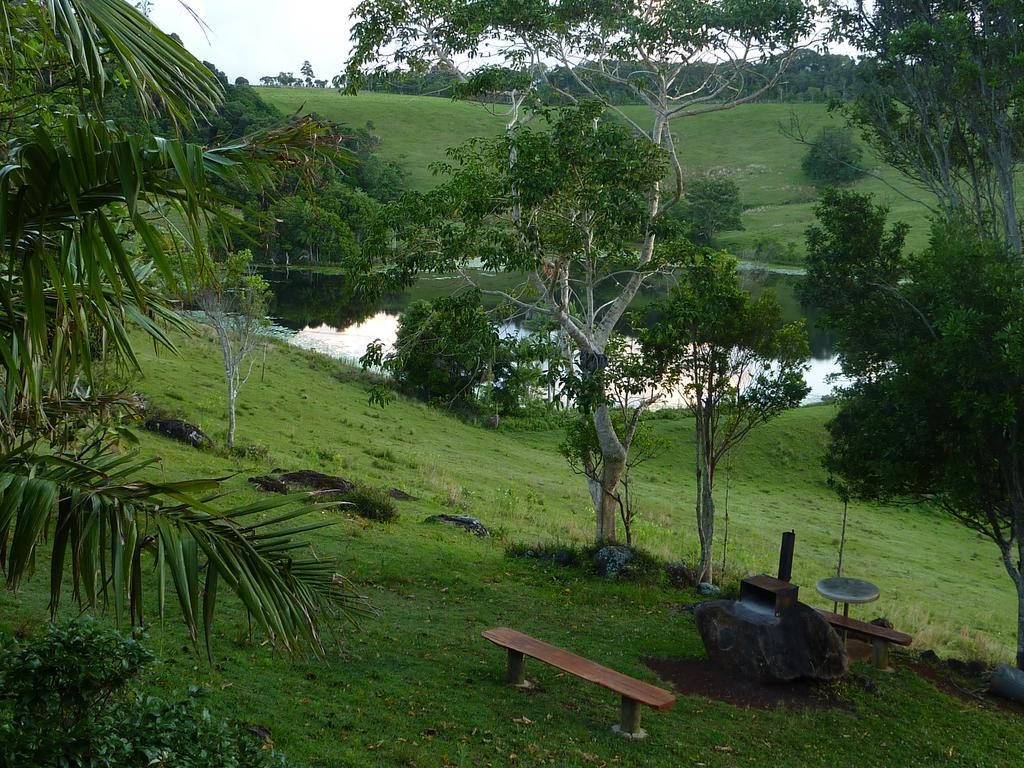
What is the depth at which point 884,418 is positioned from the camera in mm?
13250

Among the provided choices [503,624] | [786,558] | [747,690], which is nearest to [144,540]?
[747,690]

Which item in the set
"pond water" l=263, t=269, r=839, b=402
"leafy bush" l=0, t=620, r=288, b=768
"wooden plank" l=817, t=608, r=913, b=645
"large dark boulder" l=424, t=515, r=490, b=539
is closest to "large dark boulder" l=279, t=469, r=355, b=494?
"large dark boulder" l=424, t=515, r=490, b=539

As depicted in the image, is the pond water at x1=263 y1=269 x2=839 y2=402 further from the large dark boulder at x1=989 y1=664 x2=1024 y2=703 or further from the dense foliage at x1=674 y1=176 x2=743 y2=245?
the large dark boulder at x1=989 y1=664 x2=1024 y2=703

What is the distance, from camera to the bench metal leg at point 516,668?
30.7ft

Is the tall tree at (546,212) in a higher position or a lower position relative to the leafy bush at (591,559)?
higher

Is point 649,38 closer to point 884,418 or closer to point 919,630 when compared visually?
point 884,418

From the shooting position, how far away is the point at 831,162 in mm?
96188

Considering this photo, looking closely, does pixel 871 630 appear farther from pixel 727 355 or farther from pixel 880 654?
pixel 727 355

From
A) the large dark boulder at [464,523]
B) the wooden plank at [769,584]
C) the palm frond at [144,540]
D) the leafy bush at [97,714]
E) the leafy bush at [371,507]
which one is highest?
the palm frond at [144,540]

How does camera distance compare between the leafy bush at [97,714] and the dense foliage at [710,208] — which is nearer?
the leafy bush at [97,714]

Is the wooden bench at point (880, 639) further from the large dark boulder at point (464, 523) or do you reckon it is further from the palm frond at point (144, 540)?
the palm frond at point (144, 540)

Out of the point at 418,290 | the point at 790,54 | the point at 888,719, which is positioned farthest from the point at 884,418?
the point at 418,290

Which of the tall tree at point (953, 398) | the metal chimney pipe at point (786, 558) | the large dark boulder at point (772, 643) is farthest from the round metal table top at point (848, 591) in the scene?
the large dark boulder at point (772, 643)

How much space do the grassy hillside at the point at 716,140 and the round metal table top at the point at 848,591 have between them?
93.2 metres
